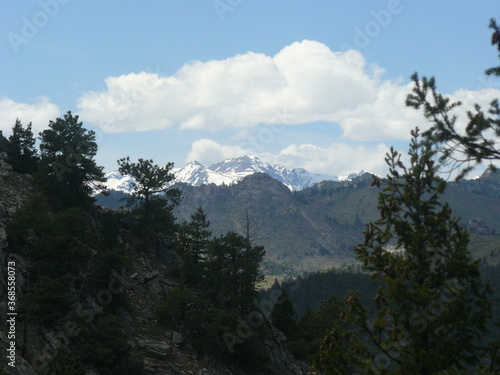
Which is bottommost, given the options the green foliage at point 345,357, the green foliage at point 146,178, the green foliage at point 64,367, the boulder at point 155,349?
the boulder at point 155,349

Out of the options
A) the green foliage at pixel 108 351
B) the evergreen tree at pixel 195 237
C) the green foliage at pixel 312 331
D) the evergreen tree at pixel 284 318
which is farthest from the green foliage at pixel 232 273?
the green foliage at pixel 108 351

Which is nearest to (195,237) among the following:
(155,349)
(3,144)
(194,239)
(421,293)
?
(194,239)

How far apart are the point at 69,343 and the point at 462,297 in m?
23.8

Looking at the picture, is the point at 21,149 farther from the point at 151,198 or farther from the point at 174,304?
the point at 174,304

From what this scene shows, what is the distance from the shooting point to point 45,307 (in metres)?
27.3

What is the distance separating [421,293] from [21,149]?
155 feet

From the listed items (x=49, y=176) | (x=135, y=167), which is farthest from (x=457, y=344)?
(x=135, y=167)

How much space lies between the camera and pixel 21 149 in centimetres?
4834

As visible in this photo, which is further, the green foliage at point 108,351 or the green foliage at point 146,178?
the green foliage at point 146,178

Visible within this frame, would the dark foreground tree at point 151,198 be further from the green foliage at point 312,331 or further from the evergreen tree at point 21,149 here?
the green foliage at point 312,331

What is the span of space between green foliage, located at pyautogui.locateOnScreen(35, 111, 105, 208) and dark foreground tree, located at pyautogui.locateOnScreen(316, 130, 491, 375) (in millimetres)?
33691

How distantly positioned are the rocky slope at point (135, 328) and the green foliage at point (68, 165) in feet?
8.46

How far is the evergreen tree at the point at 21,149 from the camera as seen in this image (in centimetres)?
4684

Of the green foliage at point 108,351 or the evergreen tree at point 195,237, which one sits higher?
the evergreen tree at point 195,237
